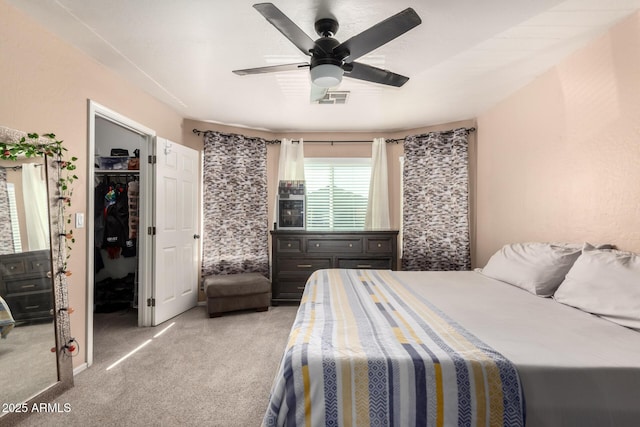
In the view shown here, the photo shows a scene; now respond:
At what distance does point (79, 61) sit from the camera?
2410 mm

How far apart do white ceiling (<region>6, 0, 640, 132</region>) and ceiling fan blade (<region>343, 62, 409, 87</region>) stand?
11.5 inches

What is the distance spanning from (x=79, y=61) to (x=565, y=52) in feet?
12.5

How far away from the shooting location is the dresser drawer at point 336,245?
405 centimetres

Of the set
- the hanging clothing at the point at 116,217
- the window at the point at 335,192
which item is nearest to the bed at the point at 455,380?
the window at the point at 335,192

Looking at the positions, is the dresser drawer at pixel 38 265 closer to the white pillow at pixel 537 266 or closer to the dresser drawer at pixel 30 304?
the dresser drawer at pixel 30 304

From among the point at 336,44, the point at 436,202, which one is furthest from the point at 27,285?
the point at 436,202

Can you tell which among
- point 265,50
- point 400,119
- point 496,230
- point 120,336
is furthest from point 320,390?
point 400,119

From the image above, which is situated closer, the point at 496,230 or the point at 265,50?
the point at 265,50

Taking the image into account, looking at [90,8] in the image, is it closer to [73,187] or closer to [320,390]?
[73,187]

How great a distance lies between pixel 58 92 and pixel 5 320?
156cm

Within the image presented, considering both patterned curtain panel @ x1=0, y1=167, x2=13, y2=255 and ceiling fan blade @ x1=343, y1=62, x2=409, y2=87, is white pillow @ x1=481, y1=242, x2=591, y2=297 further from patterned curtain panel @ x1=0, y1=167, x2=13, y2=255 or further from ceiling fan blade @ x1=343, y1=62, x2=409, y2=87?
patterned curtain panel @ x1=0, y1=167, x2=13, y2=255

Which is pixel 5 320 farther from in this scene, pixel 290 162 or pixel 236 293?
pixel 290 162

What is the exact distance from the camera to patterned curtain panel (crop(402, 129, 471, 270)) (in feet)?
13.3

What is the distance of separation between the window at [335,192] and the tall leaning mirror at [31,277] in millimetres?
2994
